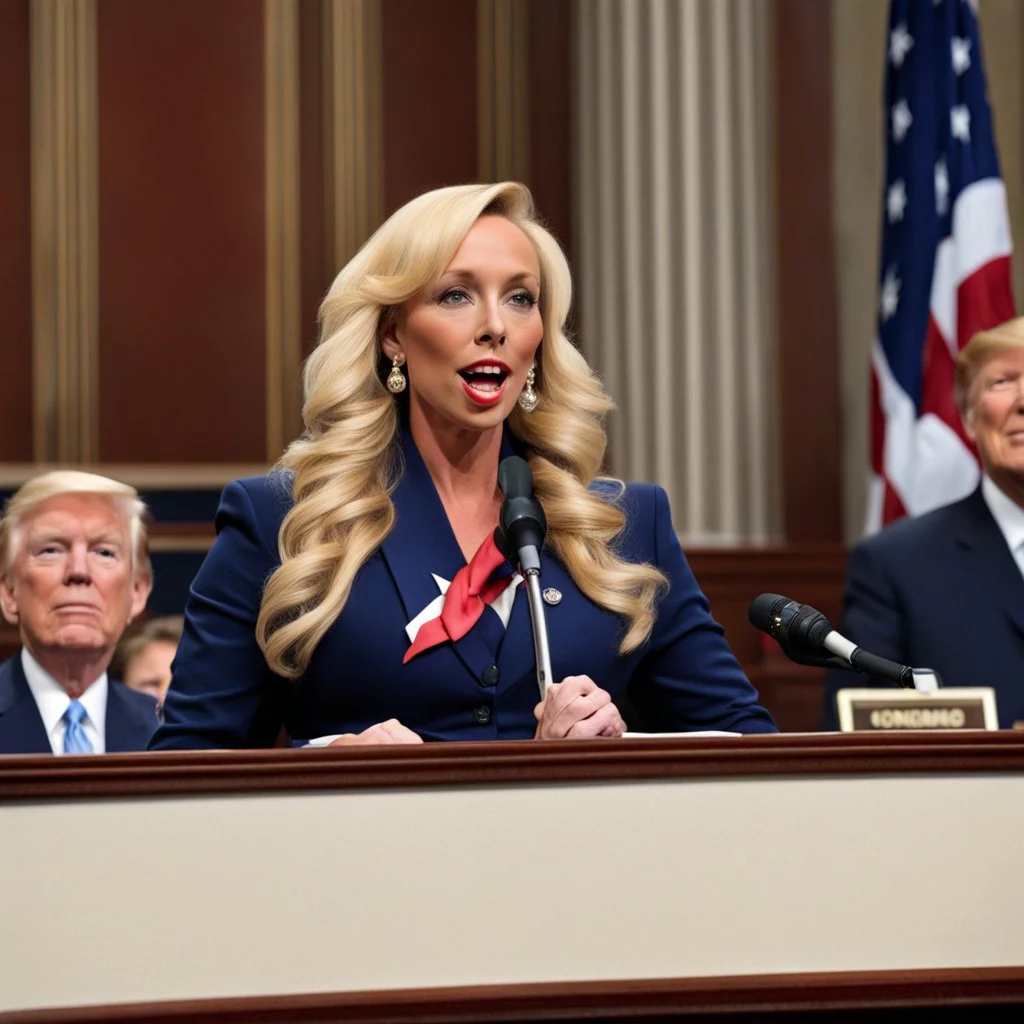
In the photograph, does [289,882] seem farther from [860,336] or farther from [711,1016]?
[860,336]

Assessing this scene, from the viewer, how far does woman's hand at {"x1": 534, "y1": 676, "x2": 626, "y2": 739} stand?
7.52 feet

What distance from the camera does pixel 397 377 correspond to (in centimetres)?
277

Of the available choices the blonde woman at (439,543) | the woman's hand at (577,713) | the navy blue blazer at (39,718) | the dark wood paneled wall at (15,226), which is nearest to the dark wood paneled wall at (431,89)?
the dark wood paneled wall at (15,226)

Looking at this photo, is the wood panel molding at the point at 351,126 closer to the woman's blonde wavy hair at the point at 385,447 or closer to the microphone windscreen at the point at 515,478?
the woman's blonde wavy hair at the point at 385,447

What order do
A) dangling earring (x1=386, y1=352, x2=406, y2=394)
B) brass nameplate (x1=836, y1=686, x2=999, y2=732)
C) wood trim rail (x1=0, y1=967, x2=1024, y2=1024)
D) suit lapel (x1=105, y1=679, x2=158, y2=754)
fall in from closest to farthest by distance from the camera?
wood trim rail (x1=0, y1=967, x2=1024, y2=1024), dangling earring (x1=386, y1=352, x2=406, y2=394), brass nameplate (x1=836, y1=686, x2=999, y2=732), suit lapel (x1=105, y1=679, x2=158, y2=754)

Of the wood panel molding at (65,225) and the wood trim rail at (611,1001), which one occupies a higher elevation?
the wood panel molding at (65,225)

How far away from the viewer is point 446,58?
6715 mm

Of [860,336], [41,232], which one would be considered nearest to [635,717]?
[860,336]

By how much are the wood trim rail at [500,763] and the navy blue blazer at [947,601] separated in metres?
1.83

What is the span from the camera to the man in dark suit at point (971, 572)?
151 inches

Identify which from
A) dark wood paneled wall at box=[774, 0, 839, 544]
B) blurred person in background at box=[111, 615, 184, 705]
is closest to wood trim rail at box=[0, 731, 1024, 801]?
blurred person in background at box=[111, 615, 184, 705]

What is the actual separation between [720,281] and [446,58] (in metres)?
1.50

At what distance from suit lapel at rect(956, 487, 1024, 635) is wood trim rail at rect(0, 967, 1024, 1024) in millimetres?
1983

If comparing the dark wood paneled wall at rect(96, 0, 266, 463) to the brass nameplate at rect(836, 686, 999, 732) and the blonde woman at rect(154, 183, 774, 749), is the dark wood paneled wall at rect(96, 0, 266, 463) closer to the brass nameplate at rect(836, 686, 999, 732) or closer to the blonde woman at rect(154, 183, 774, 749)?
the brass nameplate at rect(836, 686, 999, 732)
